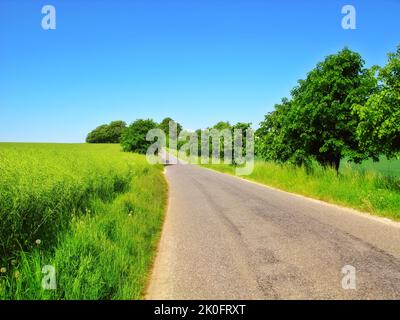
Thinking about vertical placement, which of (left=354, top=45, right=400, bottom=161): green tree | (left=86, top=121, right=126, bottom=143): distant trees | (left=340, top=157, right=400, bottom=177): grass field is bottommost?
(left=340, top=157, right=400, bottom=177): grass field

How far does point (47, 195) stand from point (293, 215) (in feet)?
22.7

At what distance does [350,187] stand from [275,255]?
316 inches

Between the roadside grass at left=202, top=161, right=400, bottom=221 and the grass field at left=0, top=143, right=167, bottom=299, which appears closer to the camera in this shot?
the grass field at left=0, top=143, right=167, bottom=299

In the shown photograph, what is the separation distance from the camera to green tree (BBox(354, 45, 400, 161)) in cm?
1041

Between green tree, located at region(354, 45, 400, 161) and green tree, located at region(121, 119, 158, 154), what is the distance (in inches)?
1805

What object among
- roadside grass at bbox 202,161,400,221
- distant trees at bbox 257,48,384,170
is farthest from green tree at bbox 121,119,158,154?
distant trees at bbox 257,48,384,170

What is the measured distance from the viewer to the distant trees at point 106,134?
147 meters

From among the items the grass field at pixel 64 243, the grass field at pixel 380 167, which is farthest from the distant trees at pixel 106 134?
the grass field at pixel 64 243

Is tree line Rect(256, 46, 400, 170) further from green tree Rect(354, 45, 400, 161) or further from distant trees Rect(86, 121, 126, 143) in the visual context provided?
distant trees Rect(86, 121, 126, 143)

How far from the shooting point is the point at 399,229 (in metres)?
7.98

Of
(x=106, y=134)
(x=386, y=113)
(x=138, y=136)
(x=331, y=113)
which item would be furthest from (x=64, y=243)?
(x=106, y=134)
